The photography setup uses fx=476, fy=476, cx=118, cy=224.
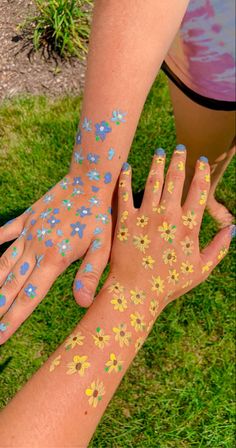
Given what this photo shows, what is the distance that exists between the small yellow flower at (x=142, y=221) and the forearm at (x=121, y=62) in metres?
0.18

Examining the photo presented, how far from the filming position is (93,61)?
1.46 m

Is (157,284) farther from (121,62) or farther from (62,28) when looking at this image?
(62,28)

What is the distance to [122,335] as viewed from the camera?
1378 millimetres

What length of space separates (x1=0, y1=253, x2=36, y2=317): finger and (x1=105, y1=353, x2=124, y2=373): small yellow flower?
352 mm

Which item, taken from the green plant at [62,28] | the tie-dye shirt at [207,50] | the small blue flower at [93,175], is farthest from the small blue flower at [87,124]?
the green plant at [62,28]

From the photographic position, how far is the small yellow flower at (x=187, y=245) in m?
1.53

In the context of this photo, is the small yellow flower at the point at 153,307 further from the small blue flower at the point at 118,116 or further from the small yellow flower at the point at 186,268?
the small blue flower at the point at 118,116

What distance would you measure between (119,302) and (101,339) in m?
0.13

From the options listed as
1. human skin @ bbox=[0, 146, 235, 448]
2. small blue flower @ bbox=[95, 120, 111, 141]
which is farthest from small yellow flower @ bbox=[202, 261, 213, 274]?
small blue flower @ bbox=[95, 120, 111, 141]

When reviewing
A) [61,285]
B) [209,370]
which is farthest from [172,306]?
[61,285]

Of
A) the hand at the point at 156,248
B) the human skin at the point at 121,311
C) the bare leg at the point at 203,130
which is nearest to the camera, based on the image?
the human skin at the point at 121,311

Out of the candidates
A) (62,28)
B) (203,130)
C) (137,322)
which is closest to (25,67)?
(62,28)

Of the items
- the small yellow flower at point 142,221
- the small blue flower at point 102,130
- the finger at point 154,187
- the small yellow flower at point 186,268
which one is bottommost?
the small yellow flower at point 186,268

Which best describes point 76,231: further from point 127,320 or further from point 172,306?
point 172,306
